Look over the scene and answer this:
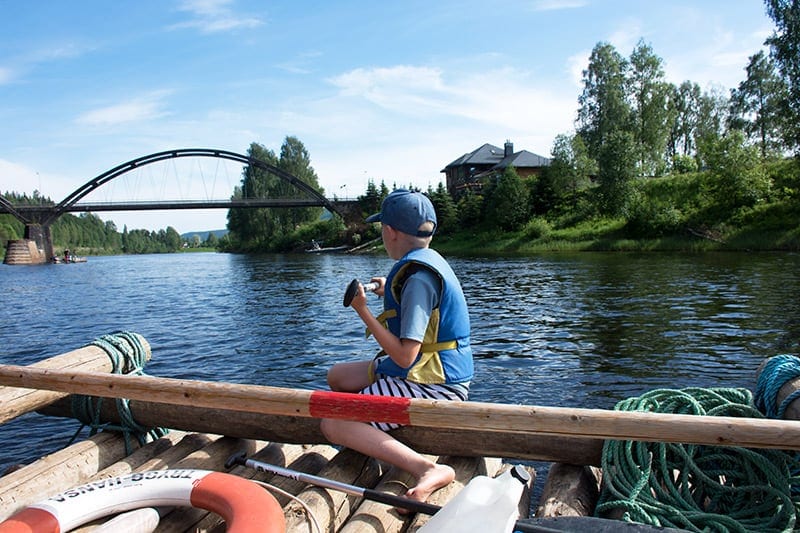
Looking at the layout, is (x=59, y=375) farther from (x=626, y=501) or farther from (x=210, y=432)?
(x=626, y=501)

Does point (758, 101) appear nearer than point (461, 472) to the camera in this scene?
No

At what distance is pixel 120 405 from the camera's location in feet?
15.1

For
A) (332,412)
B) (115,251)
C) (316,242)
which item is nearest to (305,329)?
(332,412)

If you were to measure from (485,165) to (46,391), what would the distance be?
87971mm

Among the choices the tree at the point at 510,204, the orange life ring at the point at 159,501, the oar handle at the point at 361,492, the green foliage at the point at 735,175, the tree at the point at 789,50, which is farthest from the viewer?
the tree at the point at 510,204

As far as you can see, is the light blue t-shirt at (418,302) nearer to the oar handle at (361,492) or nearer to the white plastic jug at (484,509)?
the oar handle at (361,492)

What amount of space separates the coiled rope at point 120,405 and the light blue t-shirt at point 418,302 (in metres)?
2.44

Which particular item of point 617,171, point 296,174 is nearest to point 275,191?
point 296,174

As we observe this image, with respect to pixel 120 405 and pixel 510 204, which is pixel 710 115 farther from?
pixel 120 405

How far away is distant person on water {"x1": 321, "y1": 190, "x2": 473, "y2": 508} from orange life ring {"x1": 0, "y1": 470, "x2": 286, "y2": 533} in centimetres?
87

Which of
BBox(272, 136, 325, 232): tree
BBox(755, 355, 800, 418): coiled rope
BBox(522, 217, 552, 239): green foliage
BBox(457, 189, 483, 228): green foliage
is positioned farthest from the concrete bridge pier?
BBox(755, 355, 800, 418): coiled rope

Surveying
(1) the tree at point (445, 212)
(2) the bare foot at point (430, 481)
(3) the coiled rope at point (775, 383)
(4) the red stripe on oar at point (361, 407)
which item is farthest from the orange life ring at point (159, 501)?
(1) the tree at point (445, 212)

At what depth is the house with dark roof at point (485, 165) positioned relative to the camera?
270 ft

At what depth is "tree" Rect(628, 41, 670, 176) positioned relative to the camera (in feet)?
191
